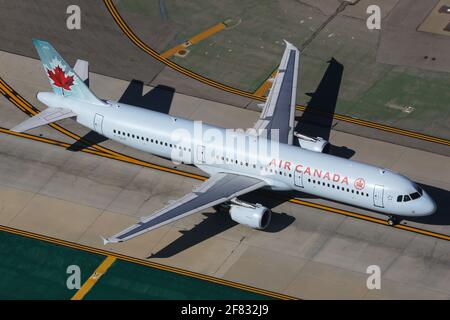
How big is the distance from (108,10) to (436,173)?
41.2m

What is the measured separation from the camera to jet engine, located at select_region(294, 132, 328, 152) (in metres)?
78.9

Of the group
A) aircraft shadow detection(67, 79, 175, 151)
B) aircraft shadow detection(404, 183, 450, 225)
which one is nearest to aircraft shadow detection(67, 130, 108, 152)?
aircraft shadow detection(67, 79, 175, 151)

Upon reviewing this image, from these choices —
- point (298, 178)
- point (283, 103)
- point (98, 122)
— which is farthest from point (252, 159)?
point (98, 122)

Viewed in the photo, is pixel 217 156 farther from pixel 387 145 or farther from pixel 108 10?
pixel 108 10

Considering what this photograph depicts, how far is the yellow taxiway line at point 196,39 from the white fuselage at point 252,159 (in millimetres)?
16232

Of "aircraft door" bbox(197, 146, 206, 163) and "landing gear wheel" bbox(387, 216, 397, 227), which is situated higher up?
"aircraft door" bbox(197, 146, 206, 163)

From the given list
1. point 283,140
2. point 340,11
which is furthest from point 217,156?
point 340,11

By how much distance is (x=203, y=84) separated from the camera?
91.1 m

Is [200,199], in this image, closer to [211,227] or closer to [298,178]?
[211,227]

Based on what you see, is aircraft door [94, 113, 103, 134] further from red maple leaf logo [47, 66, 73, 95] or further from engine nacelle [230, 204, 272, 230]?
engine nacelle [230, 204, 272, 230]

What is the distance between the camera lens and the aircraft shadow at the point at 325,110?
83.0m

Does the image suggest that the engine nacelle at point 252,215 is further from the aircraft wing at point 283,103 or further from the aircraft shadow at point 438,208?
the aircraft shadow at point 438,208

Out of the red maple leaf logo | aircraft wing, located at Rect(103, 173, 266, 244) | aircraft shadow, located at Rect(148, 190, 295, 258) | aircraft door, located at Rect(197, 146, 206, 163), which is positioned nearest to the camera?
aircraft wing, located at Rect(103, 173, 266, 244)

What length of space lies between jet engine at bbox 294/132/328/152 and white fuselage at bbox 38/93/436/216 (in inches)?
172
